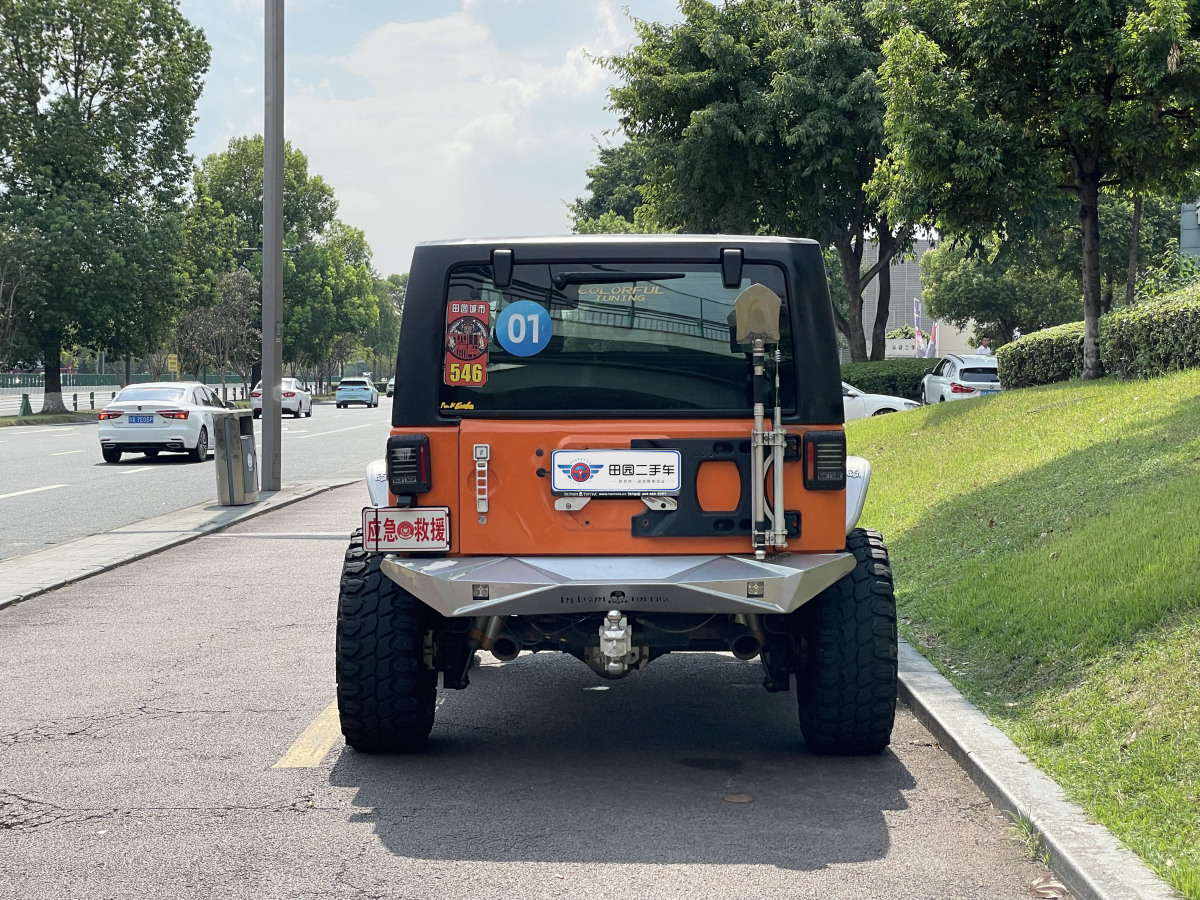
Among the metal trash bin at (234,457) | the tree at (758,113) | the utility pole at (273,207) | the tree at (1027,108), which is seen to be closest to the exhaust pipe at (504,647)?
the metal trash bin at (234,457)

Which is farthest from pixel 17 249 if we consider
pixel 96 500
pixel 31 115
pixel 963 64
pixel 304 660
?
pixel 304 660

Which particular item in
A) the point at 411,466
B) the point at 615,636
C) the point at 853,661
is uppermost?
the point at 411,466

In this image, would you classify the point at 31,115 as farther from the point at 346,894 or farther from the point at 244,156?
the point at 346,894

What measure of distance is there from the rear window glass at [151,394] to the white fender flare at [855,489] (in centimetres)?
1989

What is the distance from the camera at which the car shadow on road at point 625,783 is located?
4.68 m

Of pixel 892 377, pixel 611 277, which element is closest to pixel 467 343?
pixel 611 277

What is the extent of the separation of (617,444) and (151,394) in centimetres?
2043

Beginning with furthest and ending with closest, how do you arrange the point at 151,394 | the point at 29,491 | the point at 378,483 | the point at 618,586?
1. the point at 151,394
2. the point at 29,491
3. the point at 378,483
4. the point at 618,586

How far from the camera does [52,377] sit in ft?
163

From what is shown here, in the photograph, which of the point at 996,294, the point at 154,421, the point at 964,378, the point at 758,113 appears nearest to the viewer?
the point at 154,421

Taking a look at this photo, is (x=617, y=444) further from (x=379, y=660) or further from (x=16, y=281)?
(x=16, y=281)

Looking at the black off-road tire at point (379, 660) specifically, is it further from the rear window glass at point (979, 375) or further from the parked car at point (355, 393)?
the parked car at point (355, 393)

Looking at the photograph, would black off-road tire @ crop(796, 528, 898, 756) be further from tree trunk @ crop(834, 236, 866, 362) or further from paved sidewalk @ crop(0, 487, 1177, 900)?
tree trunk @ crop(834, 236, 866, 362)

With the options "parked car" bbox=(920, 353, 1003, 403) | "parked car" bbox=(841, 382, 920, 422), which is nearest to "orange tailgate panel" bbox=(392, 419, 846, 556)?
"parked car" bbox=(920, 353, 1003, 403)
